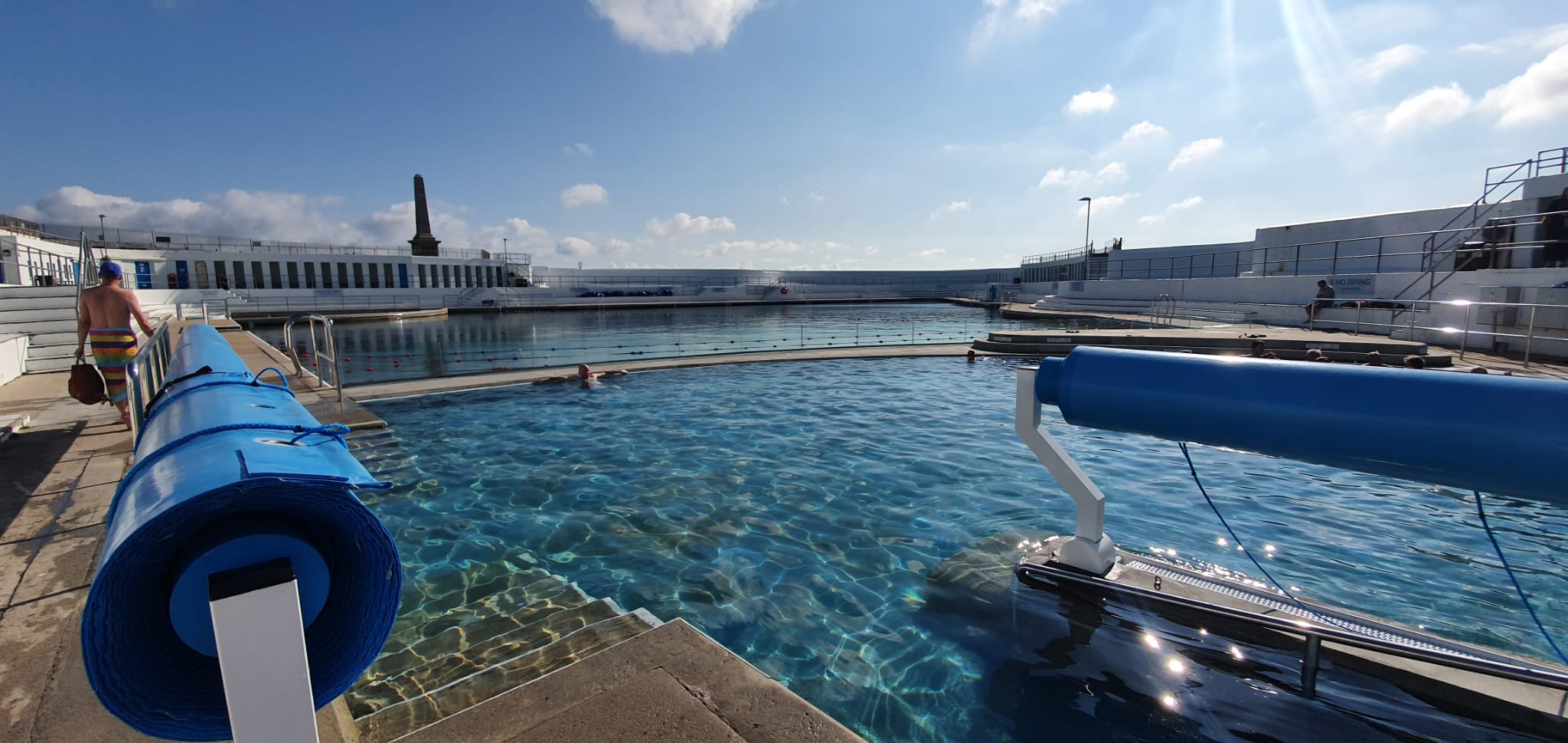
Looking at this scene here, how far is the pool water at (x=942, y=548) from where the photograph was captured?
127 inches

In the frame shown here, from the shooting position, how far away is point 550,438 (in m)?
8.48

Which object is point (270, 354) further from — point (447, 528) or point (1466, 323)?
point (1466, 323)

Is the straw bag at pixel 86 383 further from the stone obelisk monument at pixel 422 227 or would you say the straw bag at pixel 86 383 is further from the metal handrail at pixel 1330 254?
the stone obelisk monument at pixel 422 227

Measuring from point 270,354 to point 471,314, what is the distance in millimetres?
36432

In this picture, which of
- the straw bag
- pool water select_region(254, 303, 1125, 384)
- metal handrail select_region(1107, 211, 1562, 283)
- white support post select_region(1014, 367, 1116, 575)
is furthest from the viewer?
pool water select_region(254, 303, 1125, 384)

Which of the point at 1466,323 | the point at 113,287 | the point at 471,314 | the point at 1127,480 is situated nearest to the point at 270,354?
the point at 113,287

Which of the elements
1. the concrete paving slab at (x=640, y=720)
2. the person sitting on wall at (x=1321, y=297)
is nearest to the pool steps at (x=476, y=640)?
the concrete paving slab at (x=640, y=720)

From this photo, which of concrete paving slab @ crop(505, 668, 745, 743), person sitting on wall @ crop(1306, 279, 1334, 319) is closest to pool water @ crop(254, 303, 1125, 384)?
person sitting on wall @ crop(1306, 279, 1334, 319)

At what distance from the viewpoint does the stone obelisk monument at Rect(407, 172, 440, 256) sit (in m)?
67.3

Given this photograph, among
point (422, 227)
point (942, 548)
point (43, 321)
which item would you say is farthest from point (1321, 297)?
point (422, 227)

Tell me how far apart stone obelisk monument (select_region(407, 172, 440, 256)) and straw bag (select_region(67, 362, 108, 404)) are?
69.1 m

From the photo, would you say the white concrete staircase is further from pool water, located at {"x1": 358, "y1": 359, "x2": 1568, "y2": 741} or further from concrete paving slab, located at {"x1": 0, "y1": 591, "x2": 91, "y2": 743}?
concrete paving slab, located at {"x1": 0, "y1": 591, "x2": 91, "y2": 743}

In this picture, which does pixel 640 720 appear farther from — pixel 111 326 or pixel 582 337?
pixel 582 337

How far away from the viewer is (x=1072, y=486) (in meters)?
3.90
